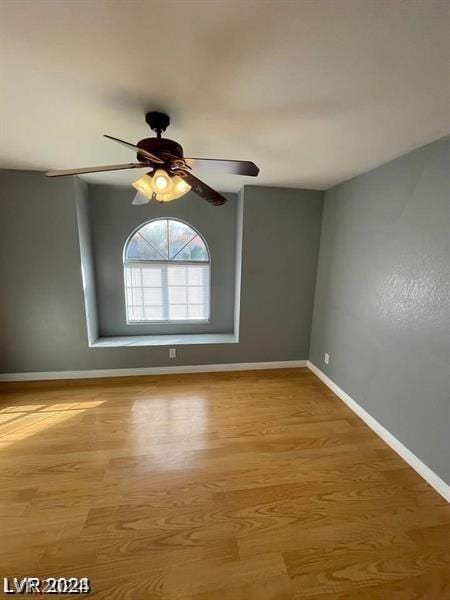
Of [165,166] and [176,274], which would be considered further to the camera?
[176,274]

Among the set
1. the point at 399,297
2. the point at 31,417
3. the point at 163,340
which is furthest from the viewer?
A: the point at 163,340

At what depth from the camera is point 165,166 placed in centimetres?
144

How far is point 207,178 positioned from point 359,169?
1447 millimetres

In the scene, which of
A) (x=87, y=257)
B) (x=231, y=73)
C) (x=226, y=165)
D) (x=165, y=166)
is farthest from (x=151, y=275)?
(x=231, y=73)

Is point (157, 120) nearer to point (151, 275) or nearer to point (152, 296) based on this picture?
point (151, 275)

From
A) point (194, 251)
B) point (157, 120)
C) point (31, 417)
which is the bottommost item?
point (31, 417)

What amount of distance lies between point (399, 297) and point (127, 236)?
296cm

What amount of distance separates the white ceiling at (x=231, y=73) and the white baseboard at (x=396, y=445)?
7.22ft

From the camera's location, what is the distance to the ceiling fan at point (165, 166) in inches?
54.9

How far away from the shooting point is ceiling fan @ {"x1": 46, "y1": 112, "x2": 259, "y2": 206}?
4.57 ft

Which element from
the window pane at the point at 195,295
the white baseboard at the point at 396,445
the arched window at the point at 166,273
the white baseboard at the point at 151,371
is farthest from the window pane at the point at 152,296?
the white baseboard at the point at 396,445

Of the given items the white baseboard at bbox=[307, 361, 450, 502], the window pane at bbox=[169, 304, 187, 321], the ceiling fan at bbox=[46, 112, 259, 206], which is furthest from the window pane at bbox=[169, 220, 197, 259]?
the white baseboard at bbox=[307, 361, 450, 502]

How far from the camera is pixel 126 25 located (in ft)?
3.07

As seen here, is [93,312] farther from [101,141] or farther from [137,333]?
[101,141]
